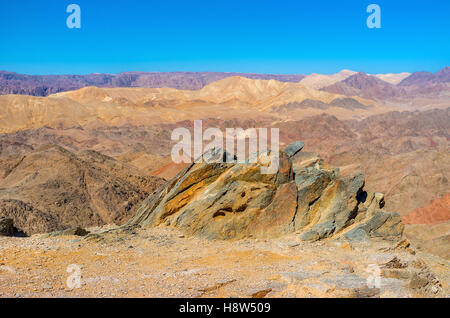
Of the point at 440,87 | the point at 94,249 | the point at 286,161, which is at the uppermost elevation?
the point at 440,87

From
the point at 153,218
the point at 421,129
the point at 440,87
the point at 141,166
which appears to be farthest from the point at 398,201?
the point at 440,87

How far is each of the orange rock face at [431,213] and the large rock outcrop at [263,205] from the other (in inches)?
676

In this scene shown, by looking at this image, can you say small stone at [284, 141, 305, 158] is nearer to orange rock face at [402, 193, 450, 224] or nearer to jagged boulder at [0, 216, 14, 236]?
jagged boulder at [0, 216, 14, 236]

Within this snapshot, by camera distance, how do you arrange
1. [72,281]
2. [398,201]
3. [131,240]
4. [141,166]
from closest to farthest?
[72,281] → [131,240] → [398,201] → [141,166]

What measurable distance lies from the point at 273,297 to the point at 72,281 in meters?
3.48

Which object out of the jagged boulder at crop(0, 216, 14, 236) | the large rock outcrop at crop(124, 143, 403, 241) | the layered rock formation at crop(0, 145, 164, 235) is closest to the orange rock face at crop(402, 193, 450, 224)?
the layered rock formation at crop(0, 145, 164, 235)

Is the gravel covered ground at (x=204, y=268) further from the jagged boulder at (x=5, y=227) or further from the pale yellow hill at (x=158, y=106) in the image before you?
the pale yellow hill at (x=158, y=106)

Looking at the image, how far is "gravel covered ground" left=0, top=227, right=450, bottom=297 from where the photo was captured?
6461mm

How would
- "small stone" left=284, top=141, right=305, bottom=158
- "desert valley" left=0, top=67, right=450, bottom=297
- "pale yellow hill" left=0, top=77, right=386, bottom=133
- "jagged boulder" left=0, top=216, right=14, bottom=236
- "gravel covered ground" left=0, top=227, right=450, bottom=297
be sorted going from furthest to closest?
1. "pale yellow hill" left=0, top=77, right=386, bottom=133
2. "small stone" left=284, top=141, right=305, bottom=158
3. "jagged boulder" left=0, top=216, right=14, bottom=236
4. "desert valley" left=0, top=67, right=450, bottom=297
5. "gravel covered ground" left=0, top=227, right=450, bottom=297

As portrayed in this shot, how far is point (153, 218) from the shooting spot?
10.6 m

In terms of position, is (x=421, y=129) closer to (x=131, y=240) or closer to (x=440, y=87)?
(x=131, y=240)

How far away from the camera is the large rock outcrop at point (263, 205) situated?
9867mm

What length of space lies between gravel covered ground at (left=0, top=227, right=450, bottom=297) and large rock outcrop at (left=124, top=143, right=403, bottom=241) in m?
0.45

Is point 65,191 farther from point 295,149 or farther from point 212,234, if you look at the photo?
point 212,234
